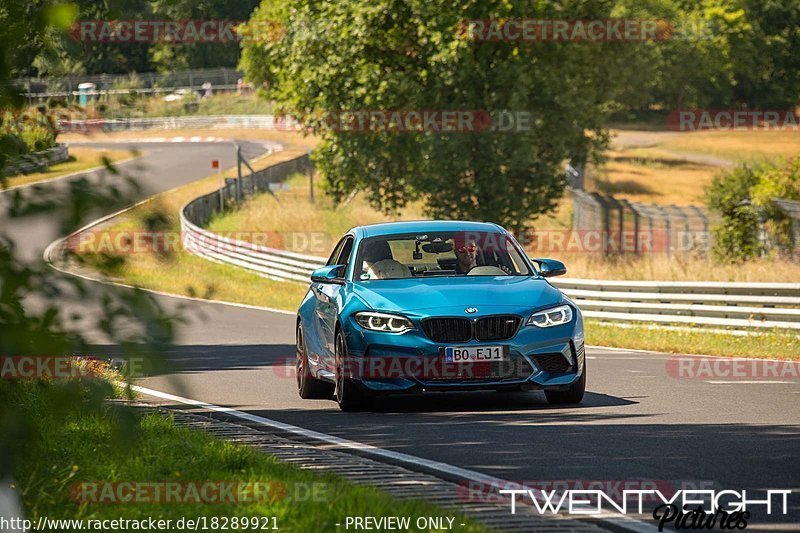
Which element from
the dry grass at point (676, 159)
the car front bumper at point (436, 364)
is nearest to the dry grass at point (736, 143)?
the dry grass at point (676, 159)

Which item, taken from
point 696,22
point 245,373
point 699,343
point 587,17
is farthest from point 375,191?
point 696,22

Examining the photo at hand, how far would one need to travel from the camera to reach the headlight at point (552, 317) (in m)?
11.4

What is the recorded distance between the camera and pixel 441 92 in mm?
38156

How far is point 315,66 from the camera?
3853cm

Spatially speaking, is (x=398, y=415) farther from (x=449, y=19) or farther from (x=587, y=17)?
(x=587, y=17)

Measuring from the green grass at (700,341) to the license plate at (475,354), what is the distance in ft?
24.9

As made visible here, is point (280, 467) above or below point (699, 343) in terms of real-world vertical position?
above

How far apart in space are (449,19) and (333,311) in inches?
1011

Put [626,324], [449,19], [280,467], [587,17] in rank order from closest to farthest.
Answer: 1. [280,467]
2. [626,324]
3. [449,19]
4. [587,17]

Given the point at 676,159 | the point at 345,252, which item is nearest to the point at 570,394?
the point at 345,252

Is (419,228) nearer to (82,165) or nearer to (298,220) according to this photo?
(82,165)

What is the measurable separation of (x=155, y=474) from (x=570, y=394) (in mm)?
4833

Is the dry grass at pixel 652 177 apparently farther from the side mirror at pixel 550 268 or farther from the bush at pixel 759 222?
the side mirror at pixel 550 268

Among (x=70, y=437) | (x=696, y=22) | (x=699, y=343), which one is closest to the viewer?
(x=70, y=437)
